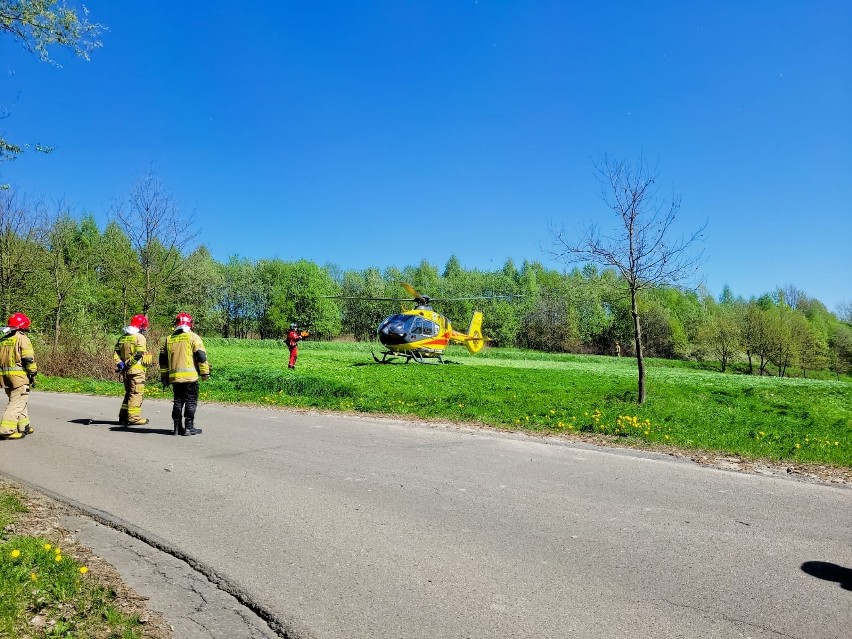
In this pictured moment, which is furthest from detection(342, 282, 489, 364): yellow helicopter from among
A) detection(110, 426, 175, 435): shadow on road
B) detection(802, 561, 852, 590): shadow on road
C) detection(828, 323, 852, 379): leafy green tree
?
detection(828, 323, 852, 379): leafy green tree

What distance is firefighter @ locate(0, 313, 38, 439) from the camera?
956 cm

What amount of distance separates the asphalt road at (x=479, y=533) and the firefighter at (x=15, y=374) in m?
0.79

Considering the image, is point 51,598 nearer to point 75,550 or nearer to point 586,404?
point 75,550

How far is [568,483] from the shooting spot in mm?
6793

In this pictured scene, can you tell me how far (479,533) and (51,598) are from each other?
11.4ft

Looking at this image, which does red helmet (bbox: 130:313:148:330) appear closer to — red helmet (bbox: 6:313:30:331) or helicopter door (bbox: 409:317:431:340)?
red helmet (bbox: 6:313:30:331)

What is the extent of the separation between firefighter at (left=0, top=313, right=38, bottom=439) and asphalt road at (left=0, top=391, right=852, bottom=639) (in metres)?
0.79

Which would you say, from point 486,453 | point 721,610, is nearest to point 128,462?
point 486,453

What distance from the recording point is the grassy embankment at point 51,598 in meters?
3.37

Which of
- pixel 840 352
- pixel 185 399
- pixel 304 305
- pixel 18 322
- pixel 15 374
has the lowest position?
pixel 185 399

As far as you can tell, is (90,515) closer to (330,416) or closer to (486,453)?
(486,453)

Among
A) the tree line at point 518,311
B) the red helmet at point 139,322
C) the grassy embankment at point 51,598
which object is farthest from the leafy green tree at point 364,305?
the grassy embankment at point 51,598

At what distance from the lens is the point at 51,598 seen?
377 centimetres

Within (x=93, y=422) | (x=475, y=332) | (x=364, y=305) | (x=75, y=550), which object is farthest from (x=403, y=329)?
(x=364, y=305)
